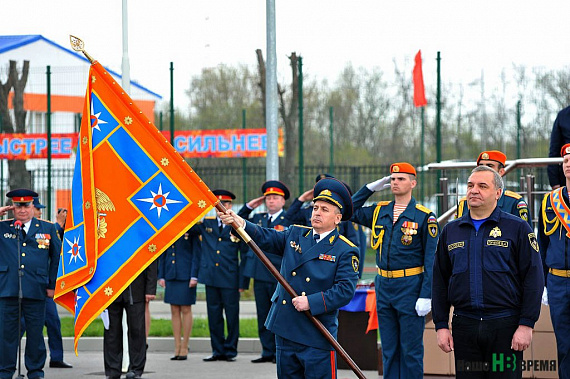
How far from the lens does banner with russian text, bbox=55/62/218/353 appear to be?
25.2 ft

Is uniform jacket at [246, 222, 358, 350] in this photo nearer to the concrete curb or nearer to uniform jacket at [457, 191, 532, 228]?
uniform jacket at [457, 191, 532, 228]

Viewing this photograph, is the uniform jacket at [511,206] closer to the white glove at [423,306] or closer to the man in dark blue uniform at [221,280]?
the white glove at [423,306]

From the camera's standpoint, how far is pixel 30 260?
35.8 feet

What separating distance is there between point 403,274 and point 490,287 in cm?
268

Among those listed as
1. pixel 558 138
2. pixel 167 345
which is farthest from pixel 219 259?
pixel 558 138

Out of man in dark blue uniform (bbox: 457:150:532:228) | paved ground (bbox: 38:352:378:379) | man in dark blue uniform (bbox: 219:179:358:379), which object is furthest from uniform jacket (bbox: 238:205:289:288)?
man in dark blue uniform (bbox: 219:179:358:379)

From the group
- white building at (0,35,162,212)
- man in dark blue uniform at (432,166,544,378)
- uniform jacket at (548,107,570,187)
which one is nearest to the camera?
man in dark blue uniform at (432,166,544,378)

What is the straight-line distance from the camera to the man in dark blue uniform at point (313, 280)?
677 cm

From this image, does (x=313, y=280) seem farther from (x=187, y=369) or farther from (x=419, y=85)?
(x=419, y=85)

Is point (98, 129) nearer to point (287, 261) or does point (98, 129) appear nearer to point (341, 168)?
point (287, 261)

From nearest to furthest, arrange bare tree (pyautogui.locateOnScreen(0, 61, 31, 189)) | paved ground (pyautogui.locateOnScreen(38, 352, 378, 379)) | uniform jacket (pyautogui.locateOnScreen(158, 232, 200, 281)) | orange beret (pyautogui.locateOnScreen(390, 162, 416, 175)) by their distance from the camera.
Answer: orange beret (pyautogui.locateOnScreen(390, 162, 416, 175)) < paved ground (pyautogui.locateOnScreen(38, 352, 378, 379)) < uniform jacket (pyautogui.locateOnScreen(158, 232, 200, 281)) < bare tree (pyautogui.locateOnScreen(0, 61, 31, 189))

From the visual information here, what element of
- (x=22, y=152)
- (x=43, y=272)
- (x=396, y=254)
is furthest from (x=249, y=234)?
(x=22, y=152)

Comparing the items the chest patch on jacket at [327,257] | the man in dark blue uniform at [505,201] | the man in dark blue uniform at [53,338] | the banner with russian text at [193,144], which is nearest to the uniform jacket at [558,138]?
the man in dark blue uniform at [505,201]

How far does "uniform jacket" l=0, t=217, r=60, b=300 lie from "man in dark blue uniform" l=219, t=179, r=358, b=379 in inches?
179
